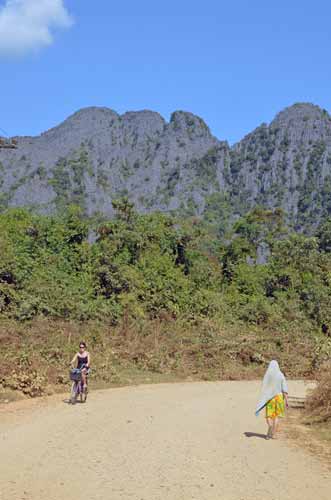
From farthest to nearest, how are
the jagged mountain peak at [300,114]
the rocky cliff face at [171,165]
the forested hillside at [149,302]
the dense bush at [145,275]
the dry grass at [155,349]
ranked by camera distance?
the jagged mountain peak at [300,114], the rocky cliff face at [171,165], the dense bush at [145,275], the forested hillside at [149,302], the dry grass at [155,349]

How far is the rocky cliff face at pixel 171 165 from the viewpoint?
132875 mm

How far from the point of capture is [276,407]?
12.2m

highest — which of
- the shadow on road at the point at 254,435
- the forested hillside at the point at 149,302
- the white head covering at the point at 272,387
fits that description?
the forested hillside at the point at 149,302

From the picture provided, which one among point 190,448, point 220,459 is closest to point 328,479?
point 220,459

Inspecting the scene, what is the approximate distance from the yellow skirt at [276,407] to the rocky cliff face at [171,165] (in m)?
110

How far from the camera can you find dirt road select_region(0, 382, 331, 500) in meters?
8.26

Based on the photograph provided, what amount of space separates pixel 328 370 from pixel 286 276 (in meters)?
24.3

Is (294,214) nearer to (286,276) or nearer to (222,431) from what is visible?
(286,276)

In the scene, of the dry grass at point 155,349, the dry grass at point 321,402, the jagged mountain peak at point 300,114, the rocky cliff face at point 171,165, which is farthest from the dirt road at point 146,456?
the jagged mountain peak at point 300,114

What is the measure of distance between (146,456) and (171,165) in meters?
145

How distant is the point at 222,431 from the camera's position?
13.2 metres

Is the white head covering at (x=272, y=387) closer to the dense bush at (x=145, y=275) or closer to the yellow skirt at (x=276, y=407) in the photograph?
the yellow skirt at (x=276, y=407)

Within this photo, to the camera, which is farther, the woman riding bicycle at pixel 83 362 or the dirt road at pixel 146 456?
the woman riding bicycle at pixel 83 362

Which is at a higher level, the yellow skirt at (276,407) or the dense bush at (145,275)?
the dense bush at (145,275)
